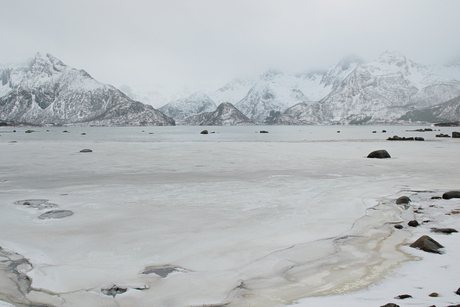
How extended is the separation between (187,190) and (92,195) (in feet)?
12.1

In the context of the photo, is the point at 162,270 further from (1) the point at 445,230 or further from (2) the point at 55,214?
(1) the point at 445,230

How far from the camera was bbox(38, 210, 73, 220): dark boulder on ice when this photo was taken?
9430 millimetres

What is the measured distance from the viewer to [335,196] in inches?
493

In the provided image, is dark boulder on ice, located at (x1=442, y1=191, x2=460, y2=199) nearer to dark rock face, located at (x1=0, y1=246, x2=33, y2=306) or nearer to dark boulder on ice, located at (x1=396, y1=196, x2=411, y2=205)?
dark boulder on ice, located at (x1=396, y1=196, x2=411, y2=205)

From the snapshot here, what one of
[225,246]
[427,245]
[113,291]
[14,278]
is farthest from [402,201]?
[14,278]

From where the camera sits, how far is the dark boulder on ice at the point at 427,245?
22.5ft

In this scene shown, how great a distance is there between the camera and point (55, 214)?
976 centimetres

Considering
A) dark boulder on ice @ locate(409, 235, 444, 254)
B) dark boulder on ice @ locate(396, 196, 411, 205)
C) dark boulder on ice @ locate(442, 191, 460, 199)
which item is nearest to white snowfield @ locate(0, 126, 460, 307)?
dark boulder on ice @ locate(409, 235, 444, 254)

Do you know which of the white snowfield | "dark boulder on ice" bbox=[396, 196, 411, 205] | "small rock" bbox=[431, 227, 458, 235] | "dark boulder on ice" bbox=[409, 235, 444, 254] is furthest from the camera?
"dark boulder on ice" bbox=[396, 196, 411, 205]

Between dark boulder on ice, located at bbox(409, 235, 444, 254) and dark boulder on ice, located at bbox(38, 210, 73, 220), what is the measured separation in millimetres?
9142

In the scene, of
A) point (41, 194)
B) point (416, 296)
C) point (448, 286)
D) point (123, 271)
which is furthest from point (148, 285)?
point (41, 194)

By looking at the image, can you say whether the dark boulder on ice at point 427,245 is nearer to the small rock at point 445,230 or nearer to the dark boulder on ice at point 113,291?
the small rock at point 445,230

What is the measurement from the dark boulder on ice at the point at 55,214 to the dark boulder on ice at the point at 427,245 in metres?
9.14

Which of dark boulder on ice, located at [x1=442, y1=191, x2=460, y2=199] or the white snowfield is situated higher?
dark boulder on ice, located at [x1=442, y1=191, x2=460, y2=199]
